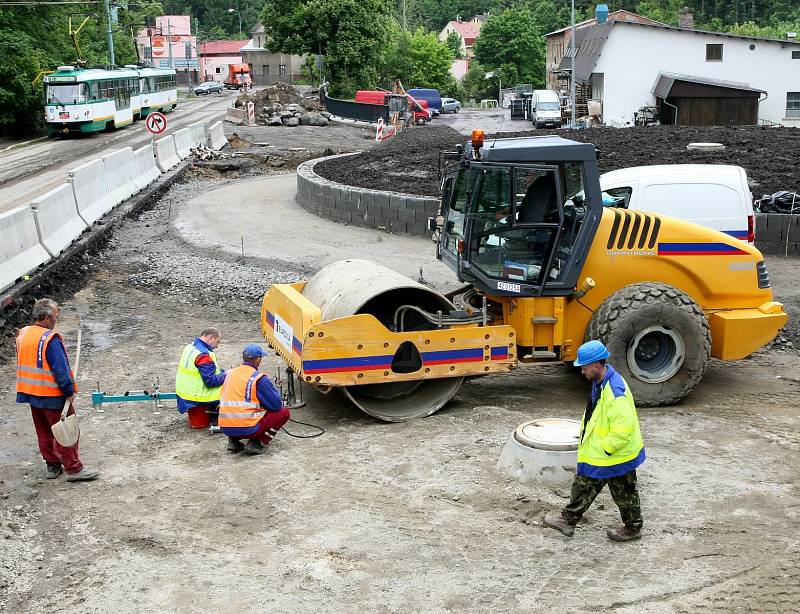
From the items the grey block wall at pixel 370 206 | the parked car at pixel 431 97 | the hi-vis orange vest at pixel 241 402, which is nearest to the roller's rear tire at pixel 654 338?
the hi-vis orange vest at pixel 241 402

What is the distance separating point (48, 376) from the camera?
322 inches

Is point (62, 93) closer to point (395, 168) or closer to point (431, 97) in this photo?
point (395, 168)

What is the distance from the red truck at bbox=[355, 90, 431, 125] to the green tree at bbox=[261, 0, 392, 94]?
715cm

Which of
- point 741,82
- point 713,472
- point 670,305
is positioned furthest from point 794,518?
point 741,82

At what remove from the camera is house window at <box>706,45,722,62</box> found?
53031mm

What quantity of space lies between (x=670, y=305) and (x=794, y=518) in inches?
114

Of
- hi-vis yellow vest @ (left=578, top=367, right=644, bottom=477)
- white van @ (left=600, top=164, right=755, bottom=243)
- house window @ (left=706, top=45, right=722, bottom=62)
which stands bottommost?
hi-vis yellow vest @ (left=578, top=367, right=644, bottom=477)

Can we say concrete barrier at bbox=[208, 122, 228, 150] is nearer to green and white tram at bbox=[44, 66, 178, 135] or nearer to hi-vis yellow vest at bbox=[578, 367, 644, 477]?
green and white tram at bbox=[44, 66, 178, 135]

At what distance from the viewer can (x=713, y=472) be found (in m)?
8.09

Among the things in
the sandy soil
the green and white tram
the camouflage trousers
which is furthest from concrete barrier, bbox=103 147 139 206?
the green and white tram

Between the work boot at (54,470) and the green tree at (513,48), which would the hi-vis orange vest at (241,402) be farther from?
the green tree at (513,48)

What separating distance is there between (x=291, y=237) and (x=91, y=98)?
26.3 meters

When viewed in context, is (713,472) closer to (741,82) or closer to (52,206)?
(52,206)

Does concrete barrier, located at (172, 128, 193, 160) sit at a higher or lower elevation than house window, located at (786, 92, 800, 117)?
lower
